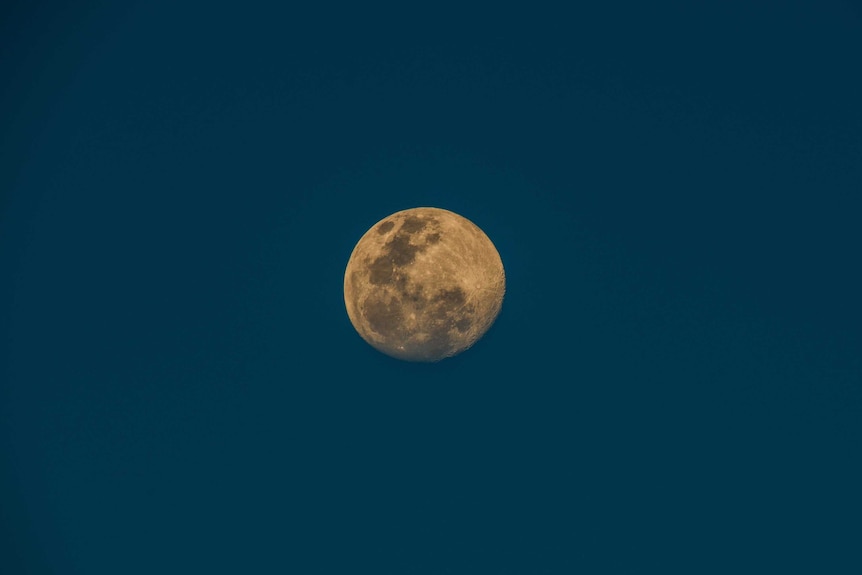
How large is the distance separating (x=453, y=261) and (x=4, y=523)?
12366 mm

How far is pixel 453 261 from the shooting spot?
10.6 m

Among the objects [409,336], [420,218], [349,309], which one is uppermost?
[420,218]

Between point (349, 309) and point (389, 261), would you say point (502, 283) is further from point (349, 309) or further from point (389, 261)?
point (349, 309)

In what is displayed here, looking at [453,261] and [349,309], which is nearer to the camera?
[453,261]

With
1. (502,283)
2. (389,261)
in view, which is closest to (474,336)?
(502,283)

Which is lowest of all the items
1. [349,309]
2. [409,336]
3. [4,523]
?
[4,523]

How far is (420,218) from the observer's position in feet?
36.2

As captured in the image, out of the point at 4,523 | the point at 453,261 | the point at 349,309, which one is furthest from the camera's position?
the point at 4,523

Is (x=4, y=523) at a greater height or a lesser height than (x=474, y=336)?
lesser

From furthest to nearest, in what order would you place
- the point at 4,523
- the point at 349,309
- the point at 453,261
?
the point at 4,523 < the point at 349,309 < the point at 453,261

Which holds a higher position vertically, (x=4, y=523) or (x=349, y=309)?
(x=349, y=309)

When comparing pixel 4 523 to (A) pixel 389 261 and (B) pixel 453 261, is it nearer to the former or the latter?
(A) pixel 389 261

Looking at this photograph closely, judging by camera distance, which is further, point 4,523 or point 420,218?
point 4,523

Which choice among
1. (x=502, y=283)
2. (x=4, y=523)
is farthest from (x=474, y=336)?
(x=4, y=523)
